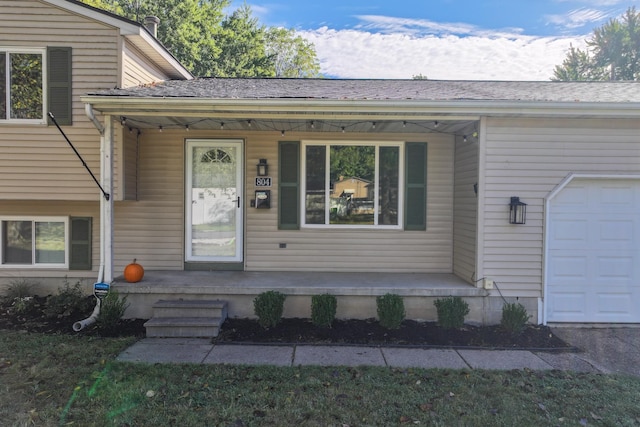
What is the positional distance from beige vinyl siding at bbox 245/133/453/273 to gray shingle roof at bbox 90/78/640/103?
2.63ft

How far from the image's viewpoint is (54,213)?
612 centimetres

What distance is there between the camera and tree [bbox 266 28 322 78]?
89.5 feet

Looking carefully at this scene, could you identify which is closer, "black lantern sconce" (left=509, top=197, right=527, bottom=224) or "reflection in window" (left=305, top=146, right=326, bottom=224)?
"black lantern sconce" (left=509, top=197, right=527, bottom=224)

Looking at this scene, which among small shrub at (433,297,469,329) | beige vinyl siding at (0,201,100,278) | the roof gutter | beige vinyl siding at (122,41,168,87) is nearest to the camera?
the roof gutter

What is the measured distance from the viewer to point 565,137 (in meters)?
5.24

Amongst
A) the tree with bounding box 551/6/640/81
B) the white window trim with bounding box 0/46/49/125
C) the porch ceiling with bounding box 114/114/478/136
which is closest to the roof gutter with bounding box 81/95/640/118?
the porch ceiling with bounding box 114/114/478/136

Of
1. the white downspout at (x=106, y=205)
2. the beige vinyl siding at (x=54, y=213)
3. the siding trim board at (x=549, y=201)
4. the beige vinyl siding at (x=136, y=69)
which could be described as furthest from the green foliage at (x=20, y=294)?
the siding trim board at (x=549, y=201)

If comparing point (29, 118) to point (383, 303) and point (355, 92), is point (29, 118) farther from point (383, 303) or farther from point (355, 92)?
point (383, 303)

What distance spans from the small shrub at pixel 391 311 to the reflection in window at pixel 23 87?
5516 mm

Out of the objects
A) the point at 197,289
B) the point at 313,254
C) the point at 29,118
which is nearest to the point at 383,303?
the point at 313,254

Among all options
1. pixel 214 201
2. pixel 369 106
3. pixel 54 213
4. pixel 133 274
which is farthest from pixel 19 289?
pixel 369 106

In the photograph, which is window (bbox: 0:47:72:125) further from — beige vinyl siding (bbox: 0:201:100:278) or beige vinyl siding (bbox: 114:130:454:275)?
beige vinyl siding (bbox: 0:201:100:278)

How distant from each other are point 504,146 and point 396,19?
13.7m

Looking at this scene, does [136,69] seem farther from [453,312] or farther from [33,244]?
[453,312]
